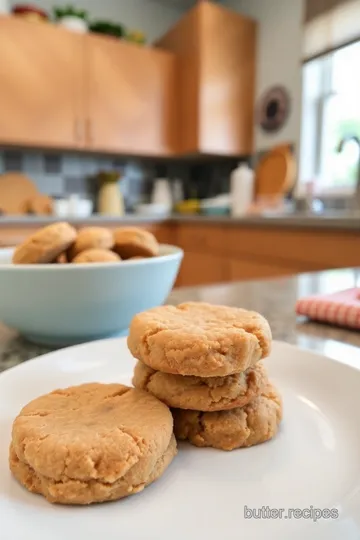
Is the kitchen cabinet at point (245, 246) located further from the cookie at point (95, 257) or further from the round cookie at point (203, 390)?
the round cookie at point (203, 390)

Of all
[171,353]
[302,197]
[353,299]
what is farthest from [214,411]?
[302,197]

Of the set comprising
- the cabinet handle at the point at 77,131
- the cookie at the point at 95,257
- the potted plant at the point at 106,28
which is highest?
the potted plant at the point at 106,28

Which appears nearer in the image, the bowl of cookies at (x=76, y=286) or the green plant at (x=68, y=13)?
the bowl of cookies at (x=76, y=286)

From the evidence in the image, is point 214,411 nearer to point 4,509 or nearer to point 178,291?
point 4,509

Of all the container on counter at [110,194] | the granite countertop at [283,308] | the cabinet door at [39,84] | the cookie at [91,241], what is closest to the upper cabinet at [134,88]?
the cabinet door at [39,84]

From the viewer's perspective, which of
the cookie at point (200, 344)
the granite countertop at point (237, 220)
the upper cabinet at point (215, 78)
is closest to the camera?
the cookie at point (200, 344)

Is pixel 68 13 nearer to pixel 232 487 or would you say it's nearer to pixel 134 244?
pixel 134 244

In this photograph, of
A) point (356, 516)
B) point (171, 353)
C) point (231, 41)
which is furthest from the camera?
point (231, 41)
